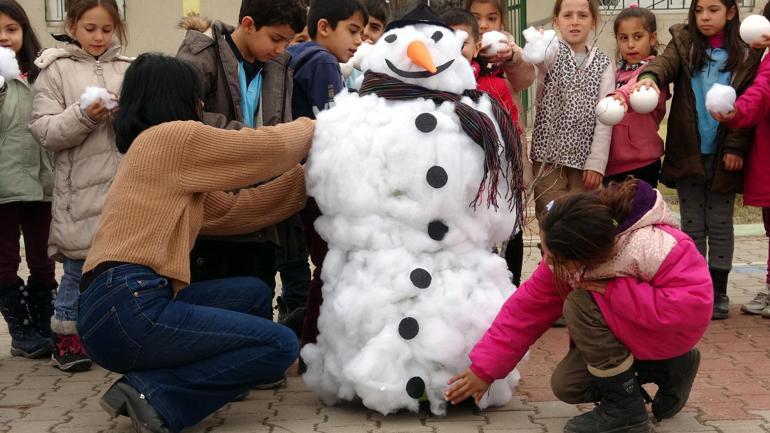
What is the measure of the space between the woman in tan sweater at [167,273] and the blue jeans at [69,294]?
45.1 inches

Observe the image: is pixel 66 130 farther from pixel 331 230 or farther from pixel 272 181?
pixel 331 230

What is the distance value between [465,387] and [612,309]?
60 cm

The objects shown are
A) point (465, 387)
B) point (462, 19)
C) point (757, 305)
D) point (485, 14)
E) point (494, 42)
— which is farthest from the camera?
point (757, 305)

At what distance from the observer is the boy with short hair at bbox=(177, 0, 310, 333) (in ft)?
15.7

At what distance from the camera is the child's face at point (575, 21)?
18.9 feet

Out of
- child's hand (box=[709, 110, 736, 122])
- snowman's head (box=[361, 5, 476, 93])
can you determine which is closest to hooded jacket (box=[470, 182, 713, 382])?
snowman's head (box=[361, 5, 476, 93])

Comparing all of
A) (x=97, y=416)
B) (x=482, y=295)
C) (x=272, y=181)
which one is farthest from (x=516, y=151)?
(x=97, y=416)

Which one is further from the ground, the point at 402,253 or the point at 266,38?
the point at 266,38

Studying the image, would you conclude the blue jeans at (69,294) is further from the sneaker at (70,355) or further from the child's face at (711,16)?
the child's face at (711,16)

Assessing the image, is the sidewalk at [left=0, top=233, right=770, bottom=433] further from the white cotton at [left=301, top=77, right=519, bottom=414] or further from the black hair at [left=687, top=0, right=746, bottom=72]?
the black hair at [left=687, top=0, right=746, bottom=72]

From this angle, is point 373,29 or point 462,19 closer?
point 462,19

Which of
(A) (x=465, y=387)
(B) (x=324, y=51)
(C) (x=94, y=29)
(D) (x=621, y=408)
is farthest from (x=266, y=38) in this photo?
(D) (x=621, y=408)

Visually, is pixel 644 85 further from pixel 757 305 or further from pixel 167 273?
pixel 167 273

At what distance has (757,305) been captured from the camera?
238 inches
